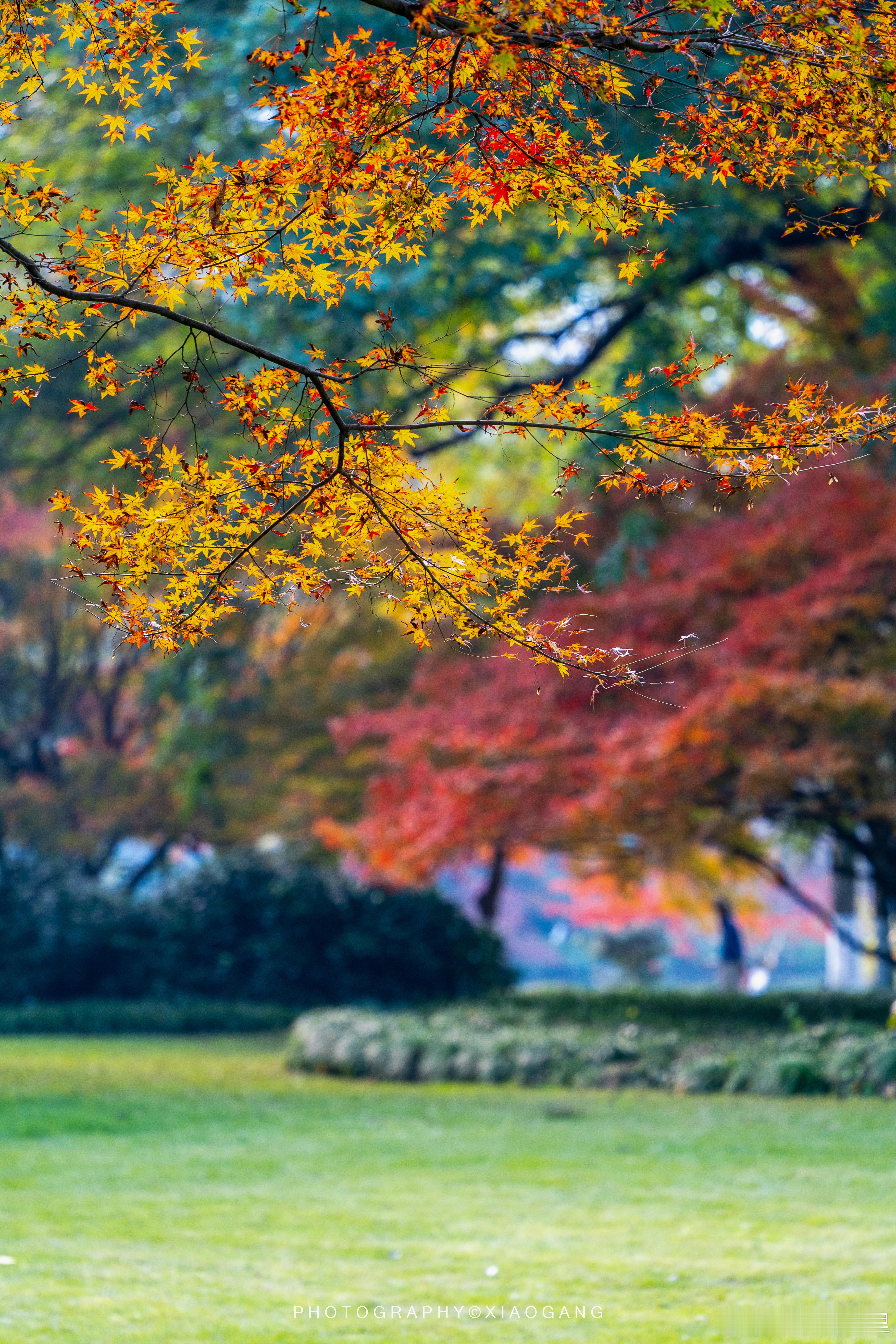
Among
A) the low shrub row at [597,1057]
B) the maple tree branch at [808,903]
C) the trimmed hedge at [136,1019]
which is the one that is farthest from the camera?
the trimmed hedge at [136,1019]

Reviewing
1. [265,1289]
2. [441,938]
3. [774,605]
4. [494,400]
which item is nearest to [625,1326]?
[265,1289]

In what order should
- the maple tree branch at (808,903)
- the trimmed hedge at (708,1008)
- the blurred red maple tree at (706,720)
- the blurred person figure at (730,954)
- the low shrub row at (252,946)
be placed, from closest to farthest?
the blurred red maple tree at (706,720) → the trimmed hedge at (708,1008) → the maple tree branch at (808,903) → the low shrub row at (252,946) → the blurred person figure at (730,954)

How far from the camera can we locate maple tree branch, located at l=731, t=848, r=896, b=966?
13.9 m

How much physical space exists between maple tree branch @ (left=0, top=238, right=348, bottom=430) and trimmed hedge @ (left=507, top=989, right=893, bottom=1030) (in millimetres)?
10059

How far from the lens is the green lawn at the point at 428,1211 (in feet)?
14.4

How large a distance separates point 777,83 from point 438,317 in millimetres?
7059

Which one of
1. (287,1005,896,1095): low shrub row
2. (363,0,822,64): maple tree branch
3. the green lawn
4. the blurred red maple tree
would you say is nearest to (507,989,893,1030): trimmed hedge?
(287,1005,896,1095): low shrub row

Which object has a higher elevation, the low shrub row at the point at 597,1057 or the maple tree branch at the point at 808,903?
the maple tree branch at the point at 808,903

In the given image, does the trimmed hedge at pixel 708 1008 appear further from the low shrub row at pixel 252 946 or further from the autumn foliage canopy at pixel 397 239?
the autumn foliage canopy at pixel 397 239

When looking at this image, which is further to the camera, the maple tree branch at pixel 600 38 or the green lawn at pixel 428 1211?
the green lawn at pixel 428 1211

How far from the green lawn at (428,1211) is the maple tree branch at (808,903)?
15.2 ft

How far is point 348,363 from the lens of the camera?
3.25 metres

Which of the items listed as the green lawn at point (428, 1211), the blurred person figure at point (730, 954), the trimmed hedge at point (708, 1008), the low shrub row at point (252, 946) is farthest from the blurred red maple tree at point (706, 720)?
the blurred person figure at point (730, 954)

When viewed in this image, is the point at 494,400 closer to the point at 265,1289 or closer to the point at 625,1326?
the point at 625,1326
